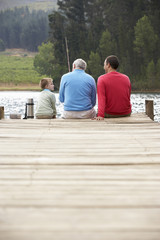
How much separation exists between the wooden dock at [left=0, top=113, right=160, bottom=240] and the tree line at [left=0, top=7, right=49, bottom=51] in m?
139

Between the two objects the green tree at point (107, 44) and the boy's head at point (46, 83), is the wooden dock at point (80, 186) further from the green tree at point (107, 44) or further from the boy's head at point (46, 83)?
the green tree at point (107, 44)

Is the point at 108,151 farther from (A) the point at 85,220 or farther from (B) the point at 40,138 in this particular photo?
(A) the point at 85,220

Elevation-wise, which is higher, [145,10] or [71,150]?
[145,10]

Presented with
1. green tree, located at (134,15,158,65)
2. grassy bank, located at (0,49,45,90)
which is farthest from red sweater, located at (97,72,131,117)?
grassy bank, located at (0,49,45,90)

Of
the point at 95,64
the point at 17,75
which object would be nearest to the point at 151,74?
the point at 95,64

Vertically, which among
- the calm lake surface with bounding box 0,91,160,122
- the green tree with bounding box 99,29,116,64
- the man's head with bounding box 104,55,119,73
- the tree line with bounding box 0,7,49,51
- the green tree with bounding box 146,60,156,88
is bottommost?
the calm lake surface with bounding box 0,91,160,122

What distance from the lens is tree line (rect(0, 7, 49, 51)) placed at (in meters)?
141

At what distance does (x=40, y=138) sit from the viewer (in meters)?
3.91

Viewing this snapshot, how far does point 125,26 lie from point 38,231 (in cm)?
5608

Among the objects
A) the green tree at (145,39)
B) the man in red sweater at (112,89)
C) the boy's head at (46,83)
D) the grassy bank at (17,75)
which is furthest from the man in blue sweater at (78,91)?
the grassy bank at (17,75)

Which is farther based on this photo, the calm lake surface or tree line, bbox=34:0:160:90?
tree line, bbox=34:0:160:90

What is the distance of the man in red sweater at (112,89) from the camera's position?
5188 millimetres

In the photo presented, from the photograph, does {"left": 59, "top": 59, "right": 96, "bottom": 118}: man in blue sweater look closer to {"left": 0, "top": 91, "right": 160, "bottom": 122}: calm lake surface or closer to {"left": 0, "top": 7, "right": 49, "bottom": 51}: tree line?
{"left": 0, "top": 91, "right": 160, "bottom": 122}: calm lake surface

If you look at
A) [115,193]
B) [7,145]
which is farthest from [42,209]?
[7,145]
